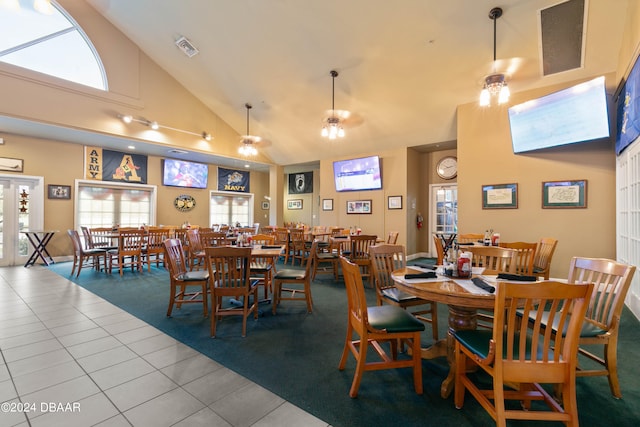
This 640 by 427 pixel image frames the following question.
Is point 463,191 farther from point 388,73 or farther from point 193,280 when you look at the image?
point 193,280

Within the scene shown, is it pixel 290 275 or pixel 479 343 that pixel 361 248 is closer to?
pixel 290 275

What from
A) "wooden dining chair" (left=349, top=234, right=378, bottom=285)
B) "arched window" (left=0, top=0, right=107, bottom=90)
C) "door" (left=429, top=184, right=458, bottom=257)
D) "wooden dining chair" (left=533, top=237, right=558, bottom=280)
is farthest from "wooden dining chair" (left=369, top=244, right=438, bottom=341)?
"arched window" (left=0, top=0, right=107, bottom=90)

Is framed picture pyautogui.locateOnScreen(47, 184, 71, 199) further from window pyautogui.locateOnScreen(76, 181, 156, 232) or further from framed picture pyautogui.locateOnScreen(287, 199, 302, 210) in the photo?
framed picture pyautogui.locateOnScreen(287, 199, 302, 210)

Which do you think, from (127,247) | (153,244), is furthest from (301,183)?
(127,247)

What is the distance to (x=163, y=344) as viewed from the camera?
2.63 meters

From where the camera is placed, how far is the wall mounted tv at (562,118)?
3930 millimetres

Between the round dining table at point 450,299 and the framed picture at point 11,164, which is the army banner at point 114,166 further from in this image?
the round dining table at point 450,299

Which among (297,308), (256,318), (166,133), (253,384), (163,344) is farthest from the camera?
(166,133)

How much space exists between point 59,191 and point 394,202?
8528 mm

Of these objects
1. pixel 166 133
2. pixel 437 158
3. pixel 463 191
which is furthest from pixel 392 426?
pixel 166 133

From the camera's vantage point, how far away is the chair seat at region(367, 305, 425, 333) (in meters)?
1.91

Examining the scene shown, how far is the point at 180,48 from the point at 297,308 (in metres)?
6.30

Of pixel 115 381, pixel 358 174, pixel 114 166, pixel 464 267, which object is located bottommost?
pixel 115 381

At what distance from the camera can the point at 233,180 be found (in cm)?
1048
